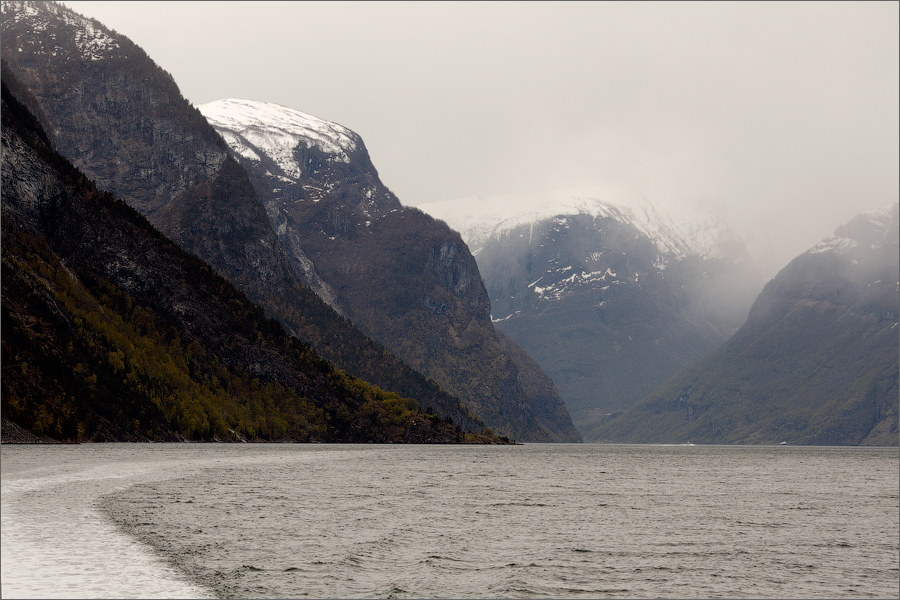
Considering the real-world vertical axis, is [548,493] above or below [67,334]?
below

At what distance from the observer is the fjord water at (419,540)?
118 ft

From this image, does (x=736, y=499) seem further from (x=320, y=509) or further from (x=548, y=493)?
(x=320, y=509)

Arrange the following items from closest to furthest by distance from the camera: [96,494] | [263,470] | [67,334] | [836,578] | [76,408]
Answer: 1. [836,578]
2. [96,494]
3. [263,470]
4. [76,408]
5. [67,334]

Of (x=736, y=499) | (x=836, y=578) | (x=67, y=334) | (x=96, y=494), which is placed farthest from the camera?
(x=67, y=334)

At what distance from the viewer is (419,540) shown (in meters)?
50.1

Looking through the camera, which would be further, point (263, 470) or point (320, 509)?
point (263, 470)

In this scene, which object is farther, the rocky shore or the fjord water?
the rocky shore

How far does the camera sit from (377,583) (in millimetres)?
36469

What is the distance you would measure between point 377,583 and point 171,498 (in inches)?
1445

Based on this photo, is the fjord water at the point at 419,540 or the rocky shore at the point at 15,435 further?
the rocky shore at the point at 15,435

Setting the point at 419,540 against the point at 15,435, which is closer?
the point at 419,540

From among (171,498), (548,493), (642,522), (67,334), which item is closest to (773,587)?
(642,522)

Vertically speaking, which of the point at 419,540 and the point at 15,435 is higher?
the point at 419,540

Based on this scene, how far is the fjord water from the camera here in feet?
118
